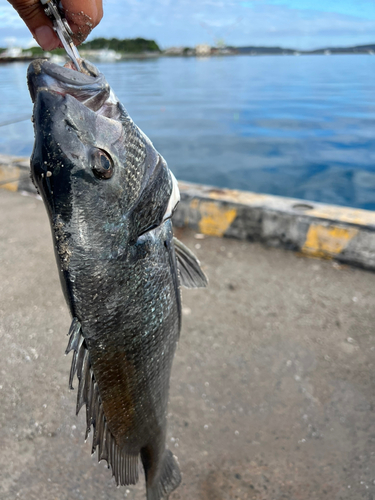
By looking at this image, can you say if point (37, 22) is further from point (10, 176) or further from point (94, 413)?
point (10, 176)

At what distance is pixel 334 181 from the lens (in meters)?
10.3

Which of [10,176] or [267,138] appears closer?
[10,176]

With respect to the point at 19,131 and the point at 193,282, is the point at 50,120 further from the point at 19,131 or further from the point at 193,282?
the point at 19,131

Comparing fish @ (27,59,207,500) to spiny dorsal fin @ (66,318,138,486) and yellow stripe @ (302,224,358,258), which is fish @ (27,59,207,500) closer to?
spiny dorsal fin @ (66,318,138,486)

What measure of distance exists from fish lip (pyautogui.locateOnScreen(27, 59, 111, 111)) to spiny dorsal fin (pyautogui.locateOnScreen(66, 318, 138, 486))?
0.79 metres

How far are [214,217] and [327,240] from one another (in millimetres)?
1363

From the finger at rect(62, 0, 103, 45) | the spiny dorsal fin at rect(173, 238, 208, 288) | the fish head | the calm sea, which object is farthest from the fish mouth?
the calm sea

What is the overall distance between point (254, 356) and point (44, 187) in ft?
7.48

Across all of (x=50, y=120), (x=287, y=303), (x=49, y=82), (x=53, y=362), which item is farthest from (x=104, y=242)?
(x=287, y=303)

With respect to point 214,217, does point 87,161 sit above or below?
above

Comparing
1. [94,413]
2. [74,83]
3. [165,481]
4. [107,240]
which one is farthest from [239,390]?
[74,83]

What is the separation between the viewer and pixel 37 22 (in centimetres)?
161

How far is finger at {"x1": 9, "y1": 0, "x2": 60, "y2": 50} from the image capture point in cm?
152

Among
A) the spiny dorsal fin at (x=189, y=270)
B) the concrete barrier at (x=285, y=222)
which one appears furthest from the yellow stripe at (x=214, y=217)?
the spiny dorsal fin at (x=189, y=270)
